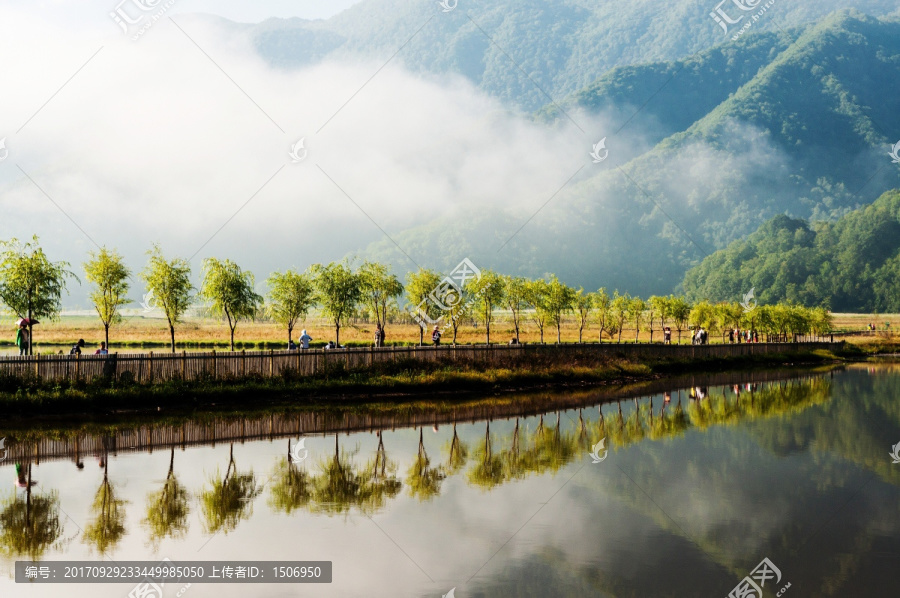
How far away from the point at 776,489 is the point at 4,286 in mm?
30394

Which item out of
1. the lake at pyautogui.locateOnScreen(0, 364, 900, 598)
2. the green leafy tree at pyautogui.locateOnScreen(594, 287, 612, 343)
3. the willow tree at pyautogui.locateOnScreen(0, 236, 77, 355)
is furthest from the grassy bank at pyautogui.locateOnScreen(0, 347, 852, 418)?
the green leafy tree at pyautogui.locateOnScreen(594, 287, 612, 343)

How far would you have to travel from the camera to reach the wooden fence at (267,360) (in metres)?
26.2

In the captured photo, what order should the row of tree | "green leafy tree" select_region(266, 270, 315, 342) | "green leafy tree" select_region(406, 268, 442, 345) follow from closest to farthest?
the row of tree, "green leafy tree" select_region(266, 270, 315, 342), "green leafy tree" select_region(406, 268, 442, 345)

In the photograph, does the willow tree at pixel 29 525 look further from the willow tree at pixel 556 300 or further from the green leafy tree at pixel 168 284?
the willow tree at pixel 556 300

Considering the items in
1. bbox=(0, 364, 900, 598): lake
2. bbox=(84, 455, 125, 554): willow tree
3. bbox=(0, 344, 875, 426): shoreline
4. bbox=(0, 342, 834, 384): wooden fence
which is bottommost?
bbox=(0, 364, 900, 598): lake

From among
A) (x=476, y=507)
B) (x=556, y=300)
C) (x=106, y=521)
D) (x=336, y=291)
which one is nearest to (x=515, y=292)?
(x=556, y=300)

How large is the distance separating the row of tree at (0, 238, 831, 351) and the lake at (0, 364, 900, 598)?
43.9 feet

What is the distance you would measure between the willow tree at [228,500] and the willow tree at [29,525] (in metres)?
2.47

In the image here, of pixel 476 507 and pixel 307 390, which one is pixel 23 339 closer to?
pixel 307 390

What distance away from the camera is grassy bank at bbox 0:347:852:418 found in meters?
25.2

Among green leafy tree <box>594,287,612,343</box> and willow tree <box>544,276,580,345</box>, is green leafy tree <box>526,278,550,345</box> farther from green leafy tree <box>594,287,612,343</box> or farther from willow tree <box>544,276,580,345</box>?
green leafy tree <box>594,287,612,343</box>

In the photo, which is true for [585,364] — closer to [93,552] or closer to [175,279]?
[175,279]

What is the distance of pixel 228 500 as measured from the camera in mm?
15188
